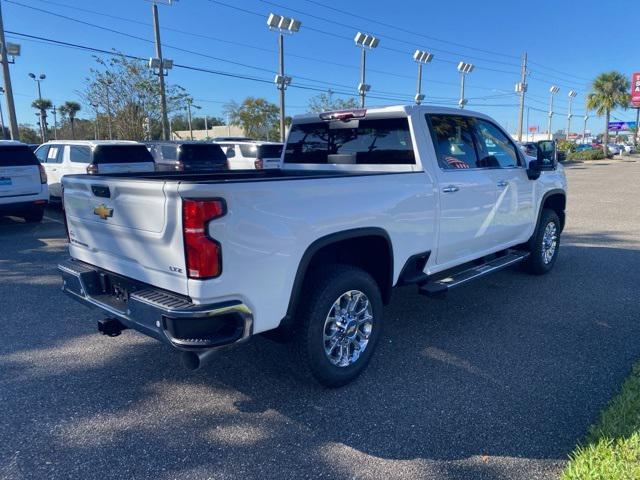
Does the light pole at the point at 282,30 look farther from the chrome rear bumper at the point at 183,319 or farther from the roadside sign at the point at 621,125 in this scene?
the roadside sign at the point at 621,125

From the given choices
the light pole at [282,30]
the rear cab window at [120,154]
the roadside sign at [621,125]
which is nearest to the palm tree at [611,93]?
the light pole at [282,30]

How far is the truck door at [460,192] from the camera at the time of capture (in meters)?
4.12

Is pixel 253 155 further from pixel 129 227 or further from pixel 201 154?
pixel 129 227

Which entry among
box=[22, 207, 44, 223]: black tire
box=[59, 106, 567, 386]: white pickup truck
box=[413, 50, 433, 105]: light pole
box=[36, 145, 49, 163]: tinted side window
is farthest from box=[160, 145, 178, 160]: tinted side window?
box=[413, 50, 433, 105]: light pole

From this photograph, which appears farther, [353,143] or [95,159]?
[95,159]

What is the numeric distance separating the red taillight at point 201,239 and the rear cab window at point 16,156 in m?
8.40

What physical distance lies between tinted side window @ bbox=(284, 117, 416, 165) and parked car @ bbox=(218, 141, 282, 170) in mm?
10789

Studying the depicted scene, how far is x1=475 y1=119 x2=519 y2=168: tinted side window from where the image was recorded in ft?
15.9

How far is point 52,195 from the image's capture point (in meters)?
11.8

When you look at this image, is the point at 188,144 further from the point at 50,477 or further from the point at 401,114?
the point at 50,477

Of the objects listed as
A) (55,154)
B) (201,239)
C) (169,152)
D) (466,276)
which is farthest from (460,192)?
(169,152)

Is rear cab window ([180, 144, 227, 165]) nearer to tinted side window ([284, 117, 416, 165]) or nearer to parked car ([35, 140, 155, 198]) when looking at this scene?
parked car ([35, 140, 155, 198])

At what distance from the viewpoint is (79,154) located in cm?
1152

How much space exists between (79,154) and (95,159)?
962 millimetres
